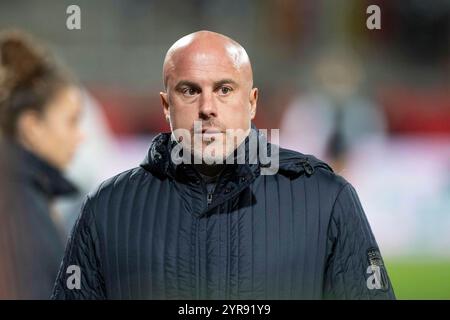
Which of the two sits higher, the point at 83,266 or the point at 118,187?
the point at 118,187

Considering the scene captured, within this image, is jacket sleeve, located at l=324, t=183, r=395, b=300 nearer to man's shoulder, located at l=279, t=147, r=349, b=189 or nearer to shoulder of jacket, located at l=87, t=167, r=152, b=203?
man's shoulder, located at l=279, t=147, r=349, b=189

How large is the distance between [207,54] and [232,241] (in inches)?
15.6

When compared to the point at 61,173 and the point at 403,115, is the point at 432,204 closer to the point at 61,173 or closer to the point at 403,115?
the point at 403,115

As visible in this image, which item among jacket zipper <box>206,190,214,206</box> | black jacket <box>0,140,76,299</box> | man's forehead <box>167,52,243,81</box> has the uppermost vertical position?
man's forehead <box>167,52,243,81</box>

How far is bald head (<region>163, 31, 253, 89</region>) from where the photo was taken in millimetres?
1753

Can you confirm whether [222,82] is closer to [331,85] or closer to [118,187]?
[118,187]

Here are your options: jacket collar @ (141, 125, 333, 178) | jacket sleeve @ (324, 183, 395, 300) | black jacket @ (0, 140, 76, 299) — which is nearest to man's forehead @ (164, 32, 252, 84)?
jacket collar @ (141, 125, 333, 178)

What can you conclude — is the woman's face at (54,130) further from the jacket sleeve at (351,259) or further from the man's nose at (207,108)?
the jacket sleeve at (351,259)

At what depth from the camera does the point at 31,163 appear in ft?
10.1

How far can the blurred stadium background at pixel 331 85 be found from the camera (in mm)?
5961

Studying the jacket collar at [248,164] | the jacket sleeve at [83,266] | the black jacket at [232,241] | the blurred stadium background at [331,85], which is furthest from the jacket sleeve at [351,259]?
the blurred stadium background at [331,85]

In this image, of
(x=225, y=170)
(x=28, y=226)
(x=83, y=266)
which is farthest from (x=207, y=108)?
(x=28, y=226)

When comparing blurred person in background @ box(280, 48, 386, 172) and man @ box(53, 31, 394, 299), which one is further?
blurred person in background @ box(280, 48, 386, 172)
